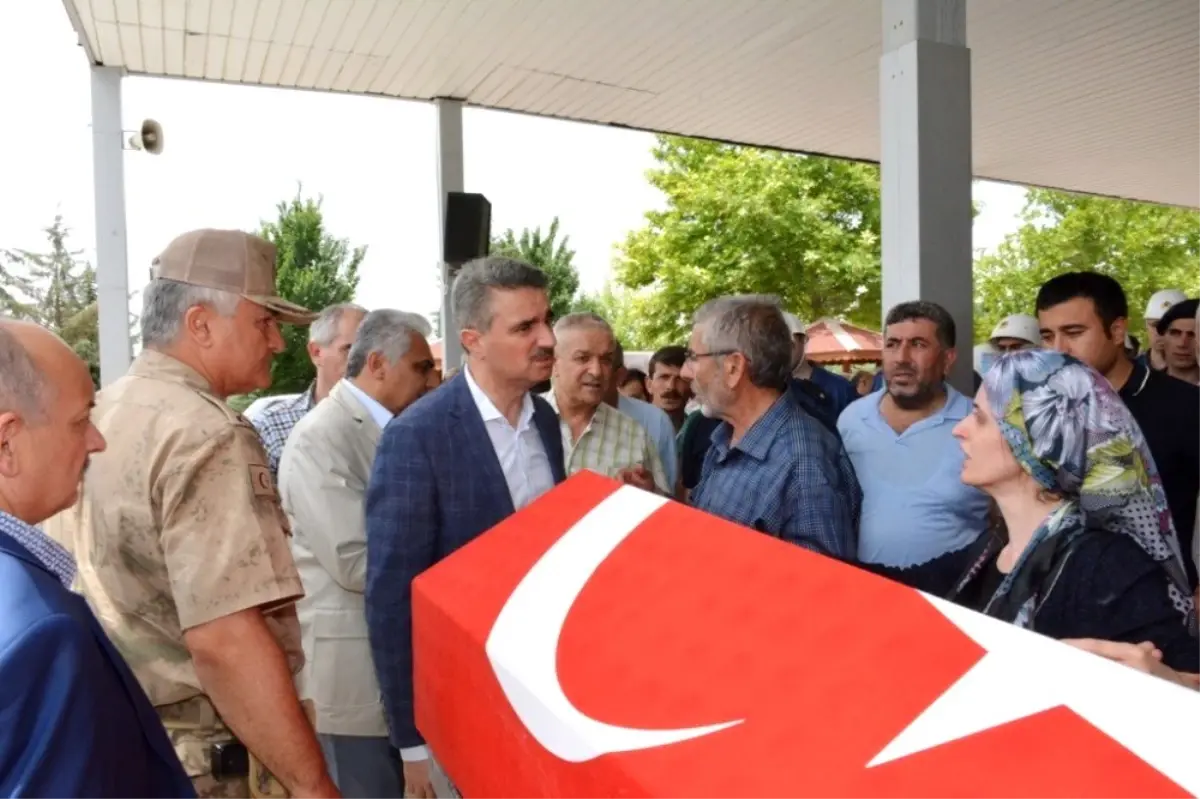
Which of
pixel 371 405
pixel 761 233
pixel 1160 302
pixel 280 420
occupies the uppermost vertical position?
pixel 761 233

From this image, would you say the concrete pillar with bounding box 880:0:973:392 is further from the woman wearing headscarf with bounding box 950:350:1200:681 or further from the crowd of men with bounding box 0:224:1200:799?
Answer: the woman wearing headscarf with bounding box 950:350:1200:681

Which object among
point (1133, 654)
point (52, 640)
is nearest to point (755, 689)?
point (1133, 654)

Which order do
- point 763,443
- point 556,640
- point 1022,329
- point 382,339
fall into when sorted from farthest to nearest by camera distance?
point 1022,329, point 382,339, point 763,443, point 556,640

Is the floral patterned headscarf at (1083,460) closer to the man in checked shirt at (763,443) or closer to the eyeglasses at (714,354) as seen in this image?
the man in checked shirt at (763,443)

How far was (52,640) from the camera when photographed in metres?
1.09

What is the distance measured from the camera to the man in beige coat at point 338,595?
9.39 ft

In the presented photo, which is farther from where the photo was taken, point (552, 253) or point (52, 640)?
point (552, 253)

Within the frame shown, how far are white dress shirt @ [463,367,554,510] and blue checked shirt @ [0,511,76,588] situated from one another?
4.13 ft

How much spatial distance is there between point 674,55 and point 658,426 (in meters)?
4.25

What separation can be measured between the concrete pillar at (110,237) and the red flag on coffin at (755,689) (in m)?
6.70

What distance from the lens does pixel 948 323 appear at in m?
3.89

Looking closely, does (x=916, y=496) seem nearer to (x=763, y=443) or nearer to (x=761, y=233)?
(x=763, y=443)

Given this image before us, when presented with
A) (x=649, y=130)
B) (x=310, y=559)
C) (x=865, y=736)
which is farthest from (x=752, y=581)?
(x=649, y=130)

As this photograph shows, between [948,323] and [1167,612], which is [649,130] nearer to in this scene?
[948,323]
